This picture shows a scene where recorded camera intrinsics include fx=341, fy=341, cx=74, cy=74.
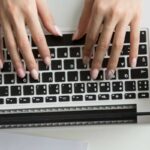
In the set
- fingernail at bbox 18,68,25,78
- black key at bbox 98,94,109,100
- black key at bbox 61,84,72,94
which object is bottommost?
black key at bbox 98,94,109,100

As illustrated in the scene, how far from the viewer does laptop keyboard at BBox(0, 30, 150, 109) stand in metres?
0.51

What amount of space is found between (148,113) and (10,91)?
209mm

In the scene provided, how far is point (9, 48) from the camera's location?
1.65 ft

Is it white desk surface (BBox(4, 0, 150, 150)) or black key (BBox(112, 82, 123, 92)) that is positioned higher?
black key (BBox(112, 82, 123, 92))

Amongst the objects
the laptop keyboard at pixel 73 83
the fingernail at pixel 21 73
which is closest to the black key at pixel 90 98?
the laptop keyboard at pixel 73 83

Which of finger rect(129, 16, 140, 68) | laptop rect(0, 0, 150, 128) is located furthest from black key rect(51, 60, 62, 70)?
finger rect(129, 16, 140, 68)

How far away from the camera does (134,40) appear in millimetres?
500

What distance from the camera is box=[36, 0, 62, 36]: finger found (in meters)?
0.51

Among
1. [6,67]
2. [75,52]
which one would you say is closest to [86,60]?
[75,52]

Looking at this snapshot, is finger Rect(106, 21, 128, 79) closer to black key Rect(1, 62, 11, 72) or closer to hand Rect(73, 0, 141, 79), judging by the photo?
hand Rect(73, 0, 141, 79)

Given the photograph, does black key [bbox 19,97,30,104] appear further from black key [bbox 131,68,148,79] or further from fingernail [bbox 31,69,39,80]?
black key [bbox 131,68,148,79]

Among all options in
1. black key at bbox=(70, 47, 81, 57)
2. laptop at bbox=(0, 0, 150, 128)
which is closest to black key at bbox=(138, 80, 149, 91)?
laptop at bbox=(0, 0, 150, 128)

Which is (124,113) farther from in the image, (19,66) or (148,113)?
(19,66)

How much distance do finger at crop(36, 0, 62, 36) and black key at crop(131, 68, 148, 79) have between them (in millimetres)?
124
